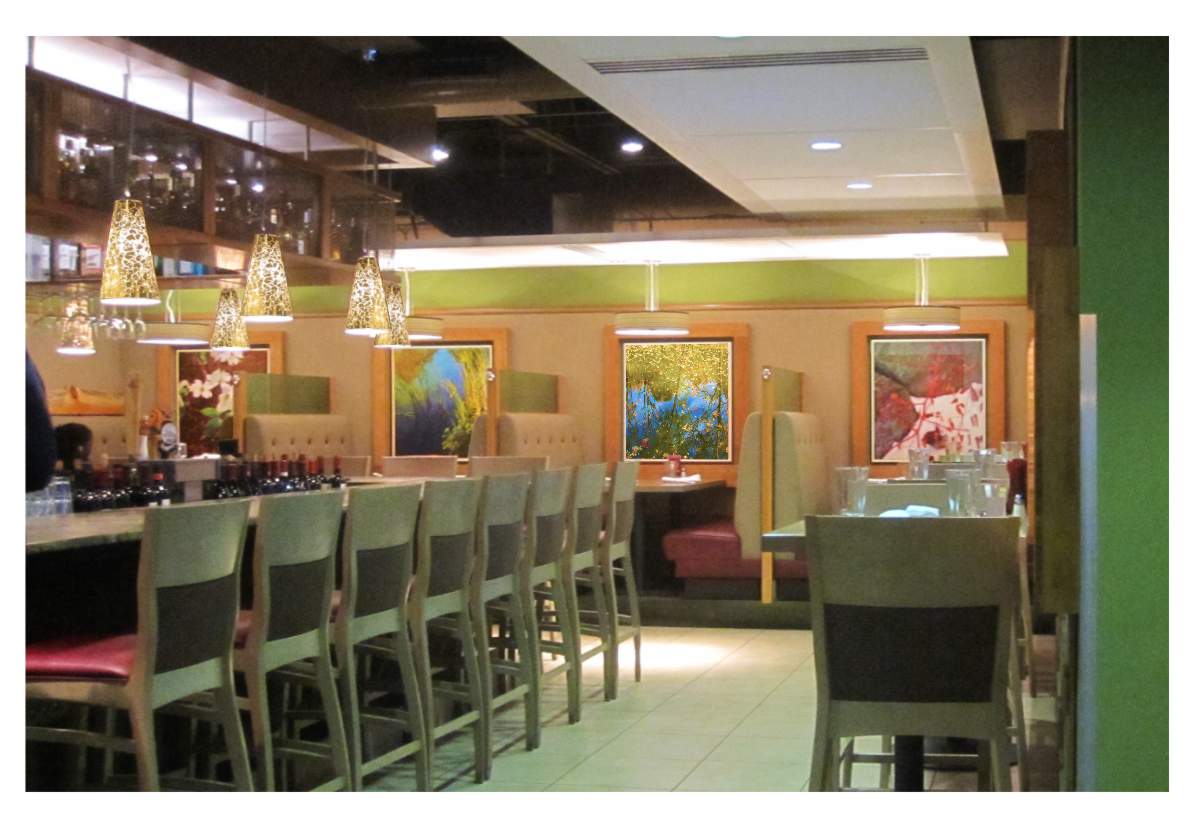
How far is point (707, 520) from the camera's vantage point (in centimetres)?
1168

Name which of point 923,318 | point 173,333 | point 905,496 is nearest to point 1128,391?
point 905,496

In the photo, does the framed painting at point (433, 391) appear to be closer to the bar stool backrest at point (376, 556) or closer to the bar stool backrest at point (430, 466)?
the bar stool backrest at point (430, 466)

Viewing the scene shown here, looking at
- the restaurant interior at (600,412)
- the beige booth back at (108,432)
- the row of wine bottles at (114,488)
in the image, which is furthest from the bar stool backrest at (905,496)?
the beige booth back at (108,432)

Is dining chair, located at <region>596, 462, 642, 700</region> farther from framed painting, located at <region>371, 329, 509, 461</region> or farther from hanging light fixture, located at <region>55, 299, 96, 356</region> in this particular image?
framed painting, located at <region>371, 329, 509, 461</region>

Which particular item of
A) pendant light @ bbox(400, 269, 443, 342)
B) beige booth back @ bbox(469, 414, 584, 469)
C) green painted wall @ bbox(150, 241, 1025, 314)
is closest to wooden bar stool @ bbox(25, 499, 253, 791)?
beige booth back @ bbox(469, 414, 584, 469)

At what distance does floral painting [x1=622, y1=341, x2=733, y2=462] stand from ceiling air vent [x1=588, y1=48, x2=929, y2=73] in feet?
21.1

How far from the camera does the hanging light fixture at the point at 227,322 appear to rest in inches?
333

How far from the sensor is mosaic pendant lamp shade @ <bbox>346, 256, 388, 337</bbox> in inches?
287

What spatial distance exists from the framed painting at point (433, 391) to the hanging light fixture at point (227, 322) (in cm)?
372

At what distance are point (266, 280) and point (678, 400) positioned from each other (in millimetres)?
5835

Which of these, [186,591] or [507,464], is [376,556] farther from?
[507,464]

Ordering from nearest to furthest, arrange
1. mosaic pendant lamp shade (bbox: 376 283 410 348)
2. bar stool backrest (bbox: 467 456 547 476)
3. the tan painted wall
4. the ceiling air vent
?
1. the ceiling air vent
2. mosaic pendant lamp shade (bbox: 376 283 410 348)
3. bar stool backrest (bbox: 467 456 547 476)
4. the tan painted wall
